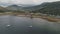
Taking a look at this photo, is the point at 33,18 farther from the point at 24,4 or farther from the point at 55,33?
the point at 55,33

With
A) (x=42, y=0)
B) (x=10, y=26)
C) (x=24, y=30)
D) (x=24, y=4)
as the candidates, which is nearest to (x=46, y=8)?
(x=42, y=0)

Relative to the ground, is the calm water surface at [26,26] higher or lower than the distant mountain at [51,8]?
lower

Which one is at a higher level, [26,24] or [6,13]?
[6,13]

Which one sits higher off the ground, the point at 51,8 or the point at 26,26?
the point at 51,8

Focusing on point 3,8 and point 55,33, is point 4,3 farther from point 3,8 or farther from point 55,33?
point 55,33

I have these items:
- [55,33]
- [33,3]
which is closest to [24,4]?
[33,3]

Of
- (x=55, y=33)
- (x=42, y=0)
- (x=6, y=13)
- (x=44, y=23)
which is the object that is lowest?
(x=55, y=33)

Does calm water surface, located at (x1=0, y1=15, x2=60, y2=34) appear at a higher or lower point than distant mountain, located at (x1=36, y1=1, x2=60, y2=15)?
lower
